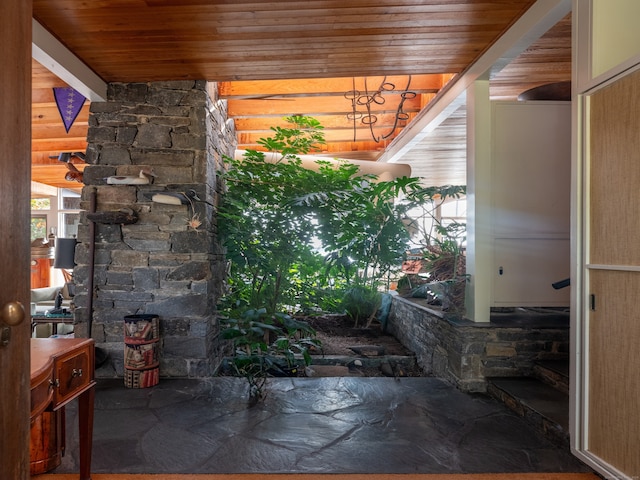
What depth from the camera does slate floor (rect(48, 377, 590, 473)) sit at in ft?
6.90

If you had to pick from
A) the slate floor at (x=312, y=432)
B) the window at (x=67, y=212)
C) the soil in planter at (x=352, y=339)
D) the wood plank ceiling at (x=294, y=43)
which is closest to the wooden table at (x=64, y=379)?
the slate floor at (x=312, y=432)

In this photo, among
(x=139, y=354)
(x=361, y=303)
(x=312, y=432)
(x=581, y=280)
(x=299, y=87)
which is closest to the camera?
(x=581, y=280)

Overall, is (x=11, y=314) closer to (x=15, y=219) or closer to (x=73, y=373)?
(x=15, y=219)

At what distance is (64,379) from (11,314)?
37.6 inches

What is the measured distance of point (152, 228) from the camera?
3.55 metres

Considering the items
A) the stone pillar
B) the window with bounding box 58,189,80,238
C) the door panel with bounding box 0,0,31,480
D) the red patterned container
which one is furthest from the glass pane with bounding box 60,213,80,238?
the door panel with bounding box 0,0,31,480

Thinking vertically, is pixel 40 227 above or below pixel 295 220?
above

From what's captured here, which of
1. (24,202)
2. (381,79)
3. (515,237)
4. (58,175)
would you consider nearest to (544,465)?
(515,237)

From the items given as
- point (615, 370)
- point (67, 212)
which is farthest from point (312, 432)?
point (67, 212)

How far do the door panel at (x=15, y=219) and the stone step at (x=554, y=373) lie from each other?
3.02 m

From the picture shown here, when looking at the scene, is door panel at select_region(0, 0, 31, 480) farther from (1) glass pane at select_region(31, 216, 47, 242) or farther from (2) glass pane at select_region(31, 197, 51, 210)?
(1) glass pane at select_region(31, 216, 47, 242)

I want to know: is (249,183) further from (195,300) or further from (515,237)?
(515,237)

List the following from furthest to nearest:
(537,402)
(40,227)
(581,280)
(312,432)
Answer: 1. (40,227)
2. (537,402)
3. (312,432)
4. (581,280)

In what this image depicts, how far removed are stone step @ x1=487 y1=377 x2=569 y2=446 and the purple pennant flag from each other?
13.6 feet
